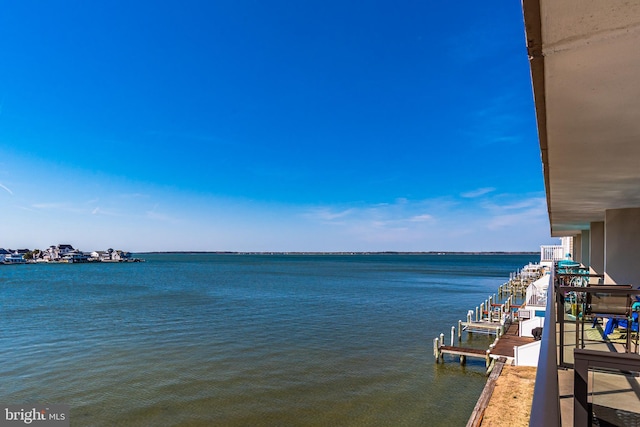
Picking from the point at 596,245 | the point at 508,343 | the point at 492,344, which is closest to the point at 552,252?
the point at 492,344

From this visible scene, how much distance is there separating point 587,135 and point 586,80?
1.37m

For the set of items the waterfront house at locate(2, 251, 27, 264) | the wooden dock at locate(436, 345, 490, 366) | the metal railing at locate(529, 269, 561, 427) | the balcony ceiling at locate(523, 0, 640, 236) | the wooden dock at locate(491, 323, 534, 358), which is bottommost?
the waterfront house at locate(2, 251, 27, 264)

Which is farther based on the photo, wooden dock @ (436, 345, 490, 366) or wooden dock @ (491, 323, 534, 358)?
wooden dock @ (436, 345, 490, 366)

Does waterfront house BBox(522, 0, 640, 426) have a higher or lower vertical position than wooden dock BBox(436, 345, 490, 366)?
higher

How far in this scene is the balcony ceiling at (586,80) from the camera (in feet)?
6.32

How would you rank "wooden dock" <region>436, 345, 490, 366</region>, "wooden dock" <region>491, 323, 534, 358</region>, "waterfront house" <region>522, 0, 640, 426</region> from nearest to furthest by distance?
"waterfront house" <region>522, 0, 640, 426</region> < "wooden dock" <region>491, 323, 534, 358</region> < "wooden dock" <region>436, 345, 490, 366</region>

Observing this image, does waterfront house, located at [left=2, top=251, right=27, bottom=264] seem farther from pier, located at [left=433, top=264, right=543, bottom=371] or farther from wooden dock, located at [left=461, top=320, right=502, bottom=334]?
wooden dock, located at [left=461, top=320, right=502, bottom=334]

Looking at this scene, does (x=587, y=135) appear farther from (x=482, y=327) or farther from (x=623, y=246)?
(x=482, y=327)

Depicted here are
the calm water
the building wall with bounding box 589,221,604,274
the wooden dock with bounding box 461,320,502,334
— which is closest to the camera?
the calm water

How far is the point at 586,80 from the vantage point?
8.41 feet

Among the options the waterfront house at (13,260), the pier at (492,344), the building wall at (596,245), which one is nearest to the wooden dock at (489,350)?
the pier at (492,344)

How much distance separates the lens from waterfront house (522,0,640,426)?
1709mm

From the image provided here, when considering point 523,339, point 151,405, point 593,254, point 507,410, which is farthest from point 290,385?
point 593,254

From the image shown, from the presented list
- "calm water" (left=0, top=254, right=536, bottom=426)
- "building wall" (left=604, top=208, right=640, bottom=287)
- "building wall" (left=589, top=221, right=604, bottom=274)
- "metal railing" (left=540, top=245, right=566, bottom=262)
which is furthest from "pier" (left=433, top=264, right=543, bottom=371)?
"metal railing" (left=540, top=245, right=566, bottom=262)
